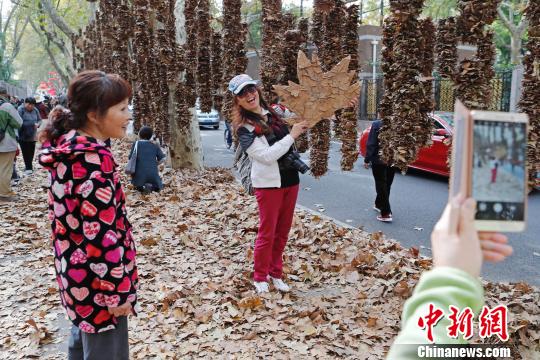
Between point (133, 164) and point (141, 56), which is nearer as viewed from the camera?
point (133, 164)

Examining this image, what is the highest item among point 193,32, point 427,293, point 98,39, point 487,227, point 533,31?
point 98,39

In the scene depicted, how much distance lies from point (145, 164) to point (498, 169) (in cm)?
761

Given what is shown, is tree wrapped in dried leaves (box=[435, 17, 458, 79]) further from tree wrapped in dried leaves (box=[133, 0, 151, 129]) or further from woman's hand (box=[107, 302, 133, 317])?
tree wrapped in dried leaves (box=[133, 0, 151, 129])

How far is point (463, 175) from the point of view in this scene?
0.89 meters

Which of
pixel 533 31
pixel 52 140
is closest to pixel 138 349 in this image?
pixel 52 140

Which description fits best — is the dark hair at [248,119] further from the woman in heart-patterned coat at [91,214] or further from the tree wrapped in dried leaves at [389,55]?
the woman in heart-patterned coat at [91,214]

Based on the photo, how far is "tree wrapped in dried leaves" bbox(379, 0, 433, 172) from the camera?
298 cm

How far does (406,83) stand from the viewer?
10.1 ft

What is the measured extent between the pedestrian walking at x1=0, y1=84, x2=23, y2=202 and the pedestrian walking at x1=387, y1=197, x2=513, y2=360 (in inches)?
336

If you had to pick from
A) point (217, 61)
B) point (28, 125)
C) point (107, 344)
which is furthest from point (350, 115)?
point (28, 125)

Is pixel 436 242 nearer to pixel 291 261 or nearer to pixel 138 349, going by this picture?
pixel 138 349

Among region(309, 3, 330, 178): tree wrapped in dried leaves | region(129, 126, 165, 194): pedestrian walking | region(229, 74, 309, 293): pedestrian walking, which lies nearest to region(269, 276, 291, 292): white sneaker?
region(229, 74, 309, 293): pedestrian walking

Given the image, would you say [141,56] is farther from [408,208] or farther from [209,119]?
[209,119]

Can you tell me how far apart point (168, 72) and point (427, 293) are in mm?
8044
